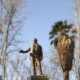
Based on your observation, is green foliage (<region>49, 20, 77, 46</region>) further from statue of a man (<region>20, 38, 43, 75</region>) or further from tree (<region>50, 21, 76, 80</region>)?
statue of a man (<region>20, 38, 43, 75</region>)

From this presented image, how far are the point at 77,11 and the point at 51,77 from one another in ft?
73.8

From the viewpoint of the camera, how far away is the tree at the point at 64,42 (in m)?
31.7

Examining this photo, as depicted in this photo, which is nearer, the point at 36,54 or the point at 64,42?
the point at 36,54

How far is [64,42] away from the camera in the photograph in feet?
108

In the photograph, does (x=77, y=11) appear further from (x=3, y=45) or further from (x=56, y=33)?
(x=3, y=45)

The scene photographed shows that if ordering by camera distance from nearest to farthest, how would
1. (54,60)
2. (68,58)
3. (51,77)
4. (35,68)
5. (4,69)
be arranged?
1. (35,68)
2. (4,69)
3. (68,58)
4. (54,60)
5. (51,77)

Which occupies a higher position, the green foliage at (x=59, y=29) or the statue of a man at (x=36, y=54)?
the green foliage at (x=59, y=29)

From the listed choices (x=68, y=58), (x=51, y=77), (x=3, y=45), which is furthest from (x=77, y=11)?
(x=51, y=77)

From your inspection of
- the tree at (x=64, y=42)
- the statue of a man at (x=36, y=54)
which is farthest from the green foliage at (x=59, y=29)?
the statue of a man at (x=36, y=54)

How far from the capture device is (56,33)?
3419cm

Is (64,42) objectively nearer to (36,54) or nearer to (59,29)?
(59,29)

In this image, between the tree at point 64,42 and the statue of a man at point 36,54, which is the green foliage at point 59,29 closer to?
the tree at point 64,42

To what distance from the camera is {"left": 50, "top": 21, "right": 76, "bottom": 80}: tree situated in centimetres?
3166

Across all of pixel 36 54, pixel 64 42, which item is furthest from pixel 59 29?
pixel 36 54
